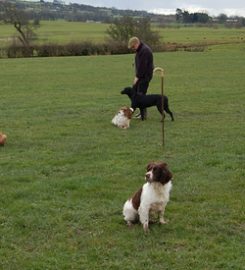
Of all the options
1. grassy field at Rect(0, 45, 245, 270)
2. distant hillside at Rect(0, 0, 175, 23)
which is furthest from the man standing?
distant hillside at Rect(0, 0, 175, 23)

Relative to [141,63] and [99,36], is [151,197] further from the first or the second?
[99,36]

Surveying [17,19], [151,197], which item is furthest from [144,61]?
[17,19]

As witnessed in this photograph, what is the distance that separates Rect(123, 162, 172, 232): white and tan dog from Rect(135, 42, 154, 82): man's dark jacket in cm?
905

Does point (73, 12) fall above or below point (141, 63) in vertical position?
above

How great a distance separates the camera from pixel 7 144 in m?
13.4

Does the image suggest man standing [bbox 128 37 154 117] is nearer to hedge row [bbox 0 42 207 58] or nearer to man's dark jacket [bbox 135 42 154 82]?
man's dark jacket [bbox 135 42 154 82]

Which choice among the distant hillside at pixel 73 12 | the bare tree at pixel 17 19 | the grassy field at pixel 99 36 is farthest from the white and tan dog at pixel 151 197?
the distant hillside at pixel 73 12

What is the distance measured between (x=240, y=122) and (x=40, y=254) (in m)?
11.0

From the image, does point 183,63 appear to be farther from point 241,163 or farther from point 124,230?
point 124,230

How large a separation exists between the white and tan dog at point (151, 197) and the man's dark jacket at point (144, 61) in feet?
29.7

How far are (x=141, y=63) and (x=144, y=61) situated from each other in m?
0.11

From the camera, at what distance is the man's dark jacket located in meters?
15.9

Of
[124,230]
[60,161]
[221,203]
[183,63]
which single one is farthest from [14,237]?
[183,63]

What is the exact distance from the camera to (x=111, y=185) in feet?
31.2
